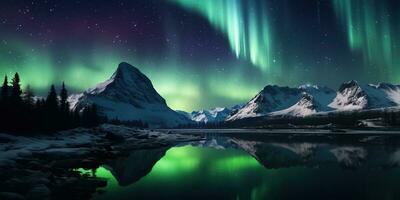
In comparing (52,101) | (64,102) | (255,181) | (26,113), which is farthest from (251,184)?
(64,102)

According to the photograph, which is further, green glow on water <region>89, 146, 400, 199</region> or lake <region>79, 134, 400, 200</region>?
green glow on water <region>89, 146, 400, 199</region>

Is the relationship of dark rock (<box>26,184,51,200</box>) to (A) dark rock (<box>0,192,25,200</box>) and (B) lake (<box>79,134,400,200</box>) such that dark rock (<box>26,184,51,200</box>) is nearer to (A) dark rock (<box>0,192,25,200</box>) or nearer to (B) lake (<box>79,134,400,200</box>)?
(A) dark rock (<box>0,192,25,200</box>)

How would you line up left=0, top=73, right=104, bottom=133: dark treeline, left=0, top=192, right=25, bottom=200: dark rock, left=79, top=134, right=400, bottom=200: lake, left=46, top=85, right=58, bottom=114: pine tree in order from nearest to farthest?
left=0, top=192, right=25, bottom=200: dark rock
left=79, top=134, right=400, bottom=200: lake
left=0, top=73, right=104, bottom=133: dark treeline
left=46, top=85, right=58, bottom=114: pine tree

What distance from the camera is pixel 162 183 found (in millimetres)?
36625

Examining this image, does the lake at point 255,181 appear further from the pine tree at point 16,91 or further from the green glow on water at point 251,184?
the pine tree at point 16,91

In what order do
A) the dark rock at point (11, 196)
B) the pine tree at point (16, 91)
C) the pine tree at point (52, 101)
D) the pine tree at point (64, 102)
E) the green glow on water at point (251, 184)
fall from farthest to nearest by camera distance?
the pine tree at point (64, 102)
the pine tree at point (52, 101)
the pine tree at point (16, 91)
the green glow on water at point (251, 184)
the dark rock at point (11, 196)

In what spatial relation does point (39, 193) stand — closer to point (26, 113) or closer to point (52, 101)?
point (26, 113)

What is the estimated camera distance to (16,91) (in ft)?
299

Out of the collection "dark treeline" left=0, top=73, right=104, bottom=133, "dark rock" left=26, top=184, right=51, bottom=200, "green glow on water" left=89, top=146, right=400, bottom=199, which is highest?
"dark treeline" left=0, top=73, right=104, bottom=133

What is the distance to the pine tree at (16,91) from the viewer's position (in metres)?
88.0

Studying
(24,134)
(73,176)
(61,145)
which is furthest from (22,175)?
(24,134)

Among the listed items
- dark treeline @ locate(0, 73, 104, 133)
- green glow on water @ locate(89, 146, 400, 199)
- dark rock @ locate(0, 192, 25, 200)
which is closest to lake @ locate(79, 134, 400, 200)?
green glow on water @ locate(89, 146, 400, 199)

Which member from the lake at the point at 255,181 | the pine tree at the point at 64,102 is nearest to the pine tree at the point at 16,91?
the pine tree at the point at 64,102

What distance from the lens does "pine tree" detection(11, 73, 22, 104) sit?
87975mm
